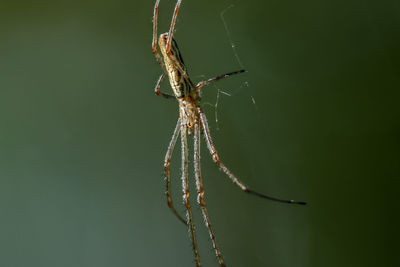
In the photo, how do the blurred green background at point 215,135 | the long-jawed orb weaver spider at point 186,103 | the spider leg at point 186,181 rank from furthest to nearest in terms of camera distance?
the blurred green background at point 215,135 → the spider leg at point 186,181 → the long-jawed orb weaver spider at point 186,103

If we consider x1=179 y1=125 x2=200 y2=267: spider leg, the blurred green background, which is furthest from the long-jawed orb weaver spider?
the blurred green background

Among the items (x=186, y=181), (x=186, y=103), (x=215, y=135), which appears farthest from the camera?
(x=215, y=135)

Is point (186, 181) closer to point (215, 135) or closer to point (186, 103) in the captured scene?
point (186, 103)

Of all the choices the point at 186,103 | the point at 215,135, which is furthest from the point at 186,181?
the point at 215,135

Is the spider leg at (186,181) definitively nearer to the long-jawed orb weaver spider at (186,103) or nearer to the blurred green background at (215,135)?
the long-jawed orb weaver spider at (186,103)

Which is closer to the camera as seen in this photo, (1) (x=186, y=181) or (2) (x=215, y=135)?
(1) (x=186, y=181)

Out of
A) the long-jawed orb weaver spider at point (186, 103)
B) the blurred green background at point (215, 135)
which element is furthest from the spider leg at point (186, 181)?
the blurred green background at point (215, 135)

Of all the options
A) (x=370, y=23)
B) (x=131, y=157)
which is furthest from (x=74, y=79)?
(x=370, y=23)

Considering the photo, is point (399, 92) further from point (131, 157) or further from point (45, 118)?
point (45, 118)

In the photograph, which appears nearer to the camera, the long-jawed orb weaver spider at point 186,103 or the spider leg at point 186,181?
the long-jawed orb weaver spider at point 186,103

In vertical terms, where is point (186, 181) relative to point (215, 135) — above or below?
below
